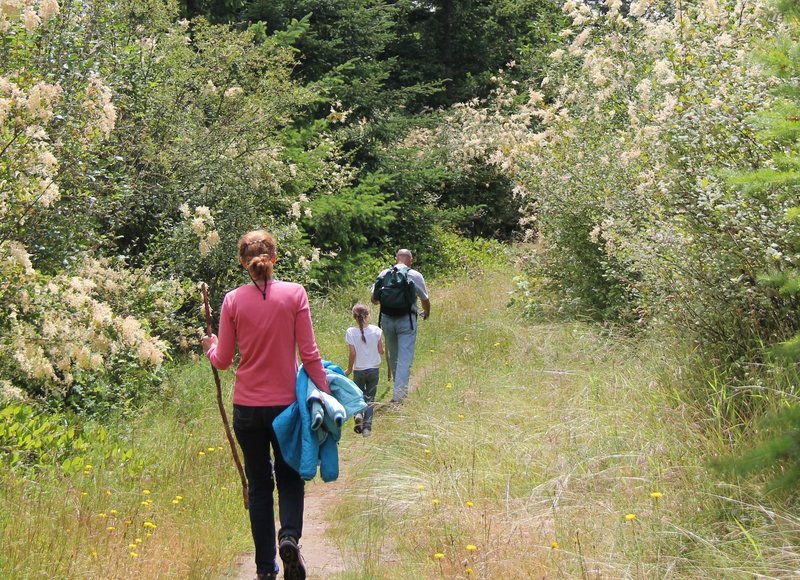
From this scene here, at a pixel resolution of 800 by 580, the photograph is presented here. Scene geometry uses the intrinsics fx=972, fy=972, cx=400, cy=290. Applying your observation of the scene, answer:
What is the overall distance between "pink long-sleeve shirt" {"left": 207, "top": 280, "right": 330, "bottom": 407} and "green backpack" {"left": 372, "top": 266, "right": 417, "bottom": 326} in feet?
16.1

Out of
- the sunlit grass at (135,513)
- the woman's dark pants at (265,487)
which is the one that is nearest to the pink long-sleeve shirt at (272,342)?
the woman's dark pants at (265,487)

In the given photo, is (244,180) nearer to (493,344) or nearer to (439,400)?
(493,344)

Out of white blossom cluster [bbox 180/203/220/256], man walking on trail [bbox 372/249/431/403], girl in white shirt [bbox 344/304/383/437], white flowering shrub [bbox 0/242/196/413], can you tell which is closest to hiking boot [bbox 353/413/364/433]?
girl in white shirt [bbox 344/304/383/437]

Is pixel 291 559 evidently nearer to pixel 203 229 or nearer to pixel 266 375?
pixel 266 375

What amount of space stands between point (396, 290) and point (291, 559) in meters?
5.26

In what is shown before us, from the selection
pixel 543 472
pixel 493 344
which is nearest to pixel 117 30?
pixel 493 344

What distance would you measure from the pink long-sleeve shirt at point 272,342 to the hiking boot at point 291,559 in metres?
0.72

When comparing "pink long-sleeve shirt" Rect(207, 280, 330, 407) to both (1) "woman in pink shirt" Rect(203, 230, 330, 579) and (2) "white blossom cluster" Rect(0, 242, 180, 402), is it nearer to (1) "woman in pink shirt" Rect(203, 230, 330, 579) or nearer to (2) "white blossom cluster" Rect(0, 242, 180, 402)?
(1) "woman in pink shirt" Rect(203, 230, 330, 579)

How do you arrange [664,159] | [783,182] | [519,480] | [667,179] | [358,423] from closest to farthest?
[783,182] < [519,480] < [667,179] < [664,159] < [358,423]

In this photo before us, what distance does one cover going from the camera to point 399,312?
10234 mm

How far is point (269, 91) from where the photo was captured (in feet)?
51.8

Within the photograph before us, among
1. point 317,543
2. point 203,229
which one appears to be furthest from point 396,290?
point 317,543

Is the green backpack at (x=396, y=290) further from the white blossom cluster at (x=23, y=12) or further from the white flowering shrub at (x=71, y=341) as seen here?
the white blossom cluster at (x=23, y=12)

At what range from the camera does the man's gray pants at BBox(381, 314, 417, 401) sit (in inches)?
403
